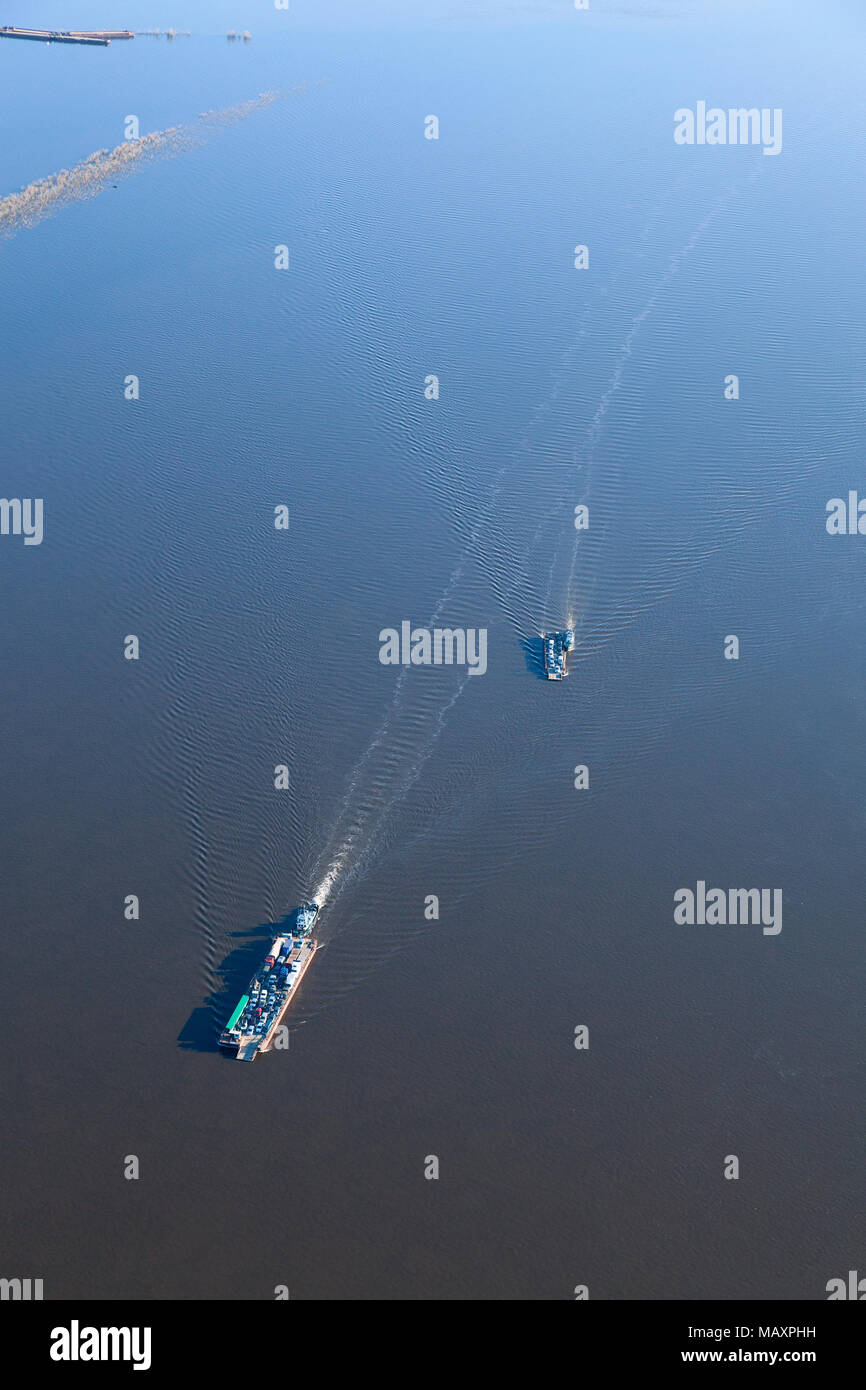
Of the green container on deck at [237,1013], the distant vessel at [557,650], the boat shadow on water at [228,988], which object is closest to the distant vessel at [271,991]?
the green container on deck at [237,1013]

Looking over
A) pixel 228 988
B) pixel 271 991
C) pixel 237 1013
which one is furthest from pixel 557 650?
pixel 237 1013

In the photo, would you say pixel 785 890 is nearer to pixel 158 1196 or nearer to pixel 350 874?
pixel 350 874

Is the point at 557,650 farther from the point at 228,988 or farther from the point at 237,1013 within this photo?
the point at 237,1013

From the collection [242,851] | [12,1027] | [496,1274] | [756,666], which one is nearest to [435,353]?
[756,666]

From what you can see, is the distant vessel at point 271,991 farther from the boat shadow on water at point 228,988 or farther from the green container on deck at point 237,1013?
the boat shadow on water at point 228,988

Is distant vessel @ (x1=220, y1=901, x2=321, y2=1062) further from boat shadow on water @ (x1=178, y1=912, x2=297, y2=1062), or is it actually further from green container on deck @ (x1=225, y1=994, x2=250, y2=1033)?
boat shadow on water @ (x1=178, y1=912, x2=297, y2=1062)

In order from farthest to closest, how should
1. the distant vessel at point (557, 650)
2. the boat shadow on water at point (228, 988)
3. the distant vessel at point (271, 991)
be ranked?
the distant vessel at point (557, 650), the boat shadow on water at point (228, 988), the distant vessel at point (271, 991)

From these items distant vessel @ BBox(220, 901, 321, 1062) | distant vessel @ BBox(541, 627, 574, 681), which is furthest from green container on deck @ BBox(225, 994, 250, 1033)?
distant vessel @ BBox(541, 627, 574, 681)
